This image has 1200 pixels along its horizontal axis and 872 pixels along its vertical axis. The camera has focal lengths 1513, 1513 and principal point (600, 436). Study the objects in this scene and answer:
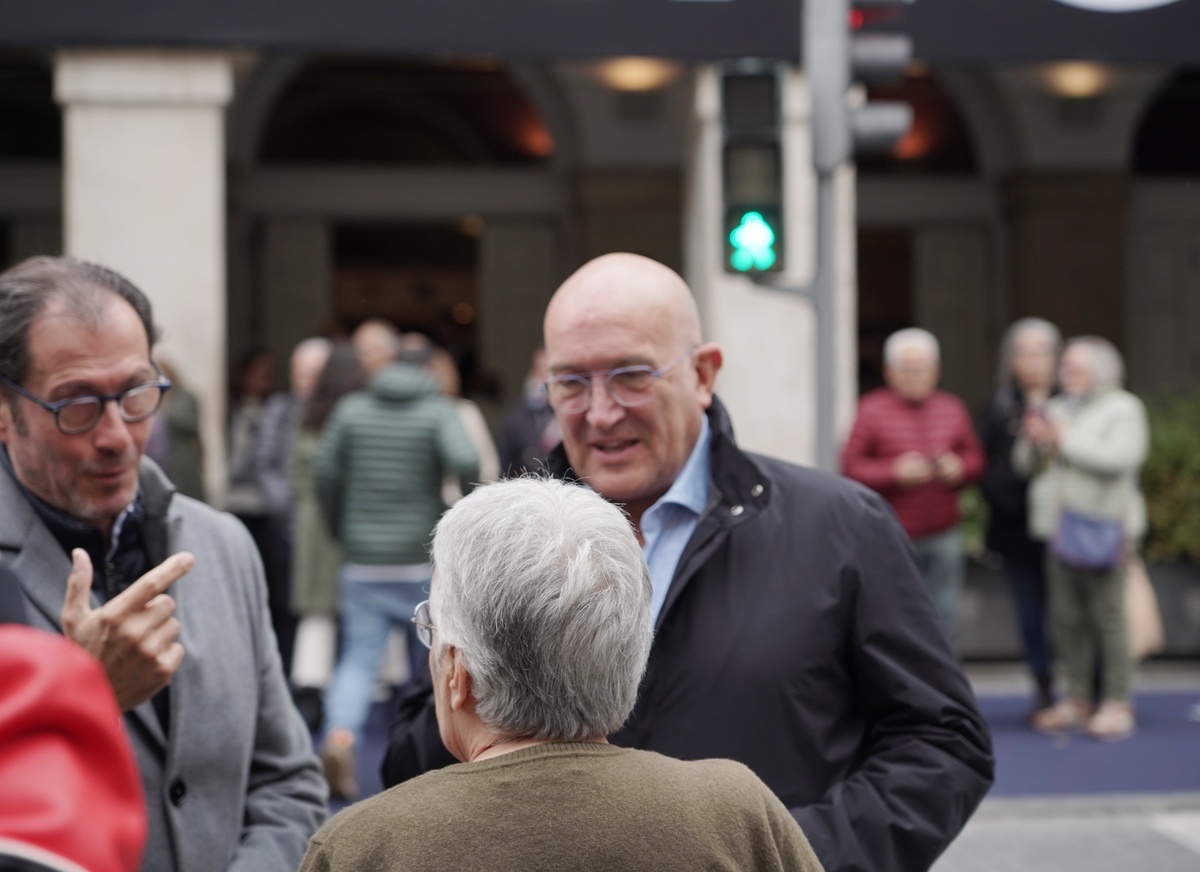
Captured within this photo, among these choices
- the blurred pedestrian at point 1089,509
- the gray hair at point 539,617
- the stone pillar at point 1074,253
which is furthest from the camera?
the stone pillar at point 1074,253

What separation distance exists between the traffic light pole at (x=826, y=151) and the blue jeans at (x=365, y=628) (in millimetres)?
1946

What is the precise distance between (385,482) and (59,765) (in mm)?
5923

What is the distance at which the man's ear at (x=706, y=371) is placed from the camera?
2809 mm

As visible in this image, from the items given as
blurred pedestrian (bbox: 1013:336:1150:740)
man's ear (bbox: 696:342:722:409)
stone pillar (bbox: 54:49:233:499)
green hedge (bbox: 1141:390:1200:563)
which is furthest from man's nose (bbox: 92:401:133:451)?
green hedge (bbox: 1141:390:1200:563)

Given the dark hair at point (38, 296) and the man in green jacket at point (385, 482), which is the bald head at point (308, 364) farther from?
the dark hair at point (38, 296)

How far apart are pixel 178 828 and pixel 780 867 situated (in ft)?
3.57

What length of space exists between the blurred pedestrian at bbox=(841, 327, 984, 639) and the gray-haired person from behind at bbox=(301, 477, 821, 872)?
6167 millimetres

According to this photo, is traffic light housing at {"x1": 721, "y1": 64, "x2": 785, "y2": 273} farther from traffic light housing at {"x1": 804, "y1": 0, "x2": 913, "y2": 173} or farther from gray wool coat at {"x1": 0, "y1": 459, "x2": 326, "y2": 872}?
gray wool coat at {"x1": 0, "y1": 459, "x2": 326, "y2": 872}

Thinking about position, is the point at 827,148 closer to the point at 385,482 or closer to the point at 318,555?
the point at 385,482

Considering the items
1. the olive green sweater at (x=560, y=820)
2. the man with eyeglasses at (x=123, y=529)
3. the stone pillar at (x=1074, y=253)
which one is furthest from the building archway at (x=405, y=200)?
the olive green sweater at (x=560, y=820)

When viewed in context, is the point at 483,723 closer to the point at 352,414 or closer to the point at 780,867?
the point at 780,867

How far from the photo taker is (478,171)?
52.5 feet

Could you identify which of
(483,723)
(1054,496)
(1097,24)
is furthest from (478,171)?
(483,723)

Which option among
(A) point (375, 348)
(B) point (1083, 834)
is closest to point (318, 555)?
(A) point (375, 348)
